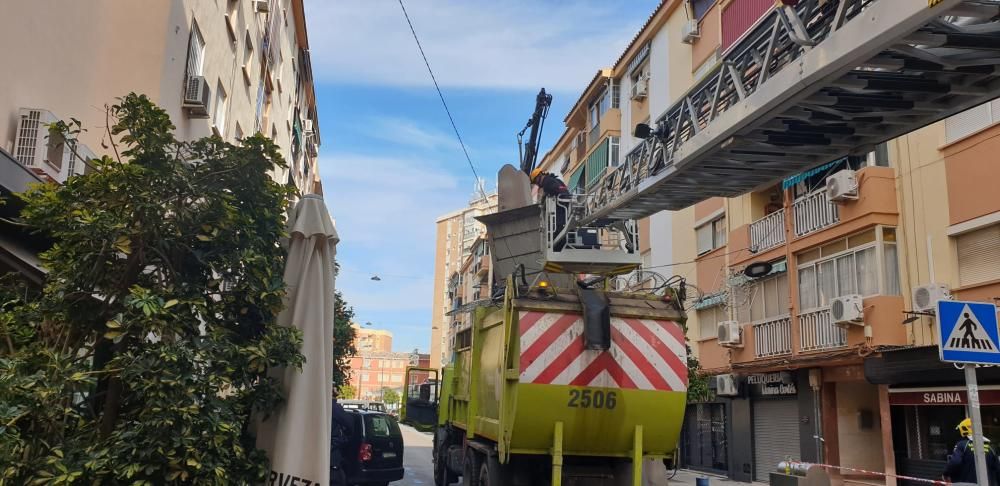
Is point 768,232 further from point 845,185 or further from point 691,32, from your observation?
point 691,32

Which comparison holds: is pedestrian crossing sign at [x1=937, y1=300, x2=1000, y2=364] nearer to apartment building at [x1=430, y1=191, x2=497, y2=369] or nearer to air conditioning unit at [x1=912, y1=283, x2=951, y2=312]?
air conditioning unit at [x1=912, y1=283, x2=951, y2=312]

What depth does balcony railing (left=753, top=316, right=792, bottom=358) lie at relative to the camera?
681 inches

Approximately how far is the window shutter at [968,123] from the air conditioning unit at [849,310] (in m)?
3.33

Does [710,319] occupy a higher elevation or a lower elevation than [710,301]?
lower

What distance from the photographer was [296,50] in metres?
27.8

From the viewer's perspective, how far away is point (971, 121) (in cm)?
1297

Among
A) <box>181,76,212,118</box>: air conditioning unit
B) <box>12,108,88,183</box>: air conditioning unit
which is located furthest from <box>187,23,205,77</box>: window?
<box>12,108,88,183</box>: air conditioning unit

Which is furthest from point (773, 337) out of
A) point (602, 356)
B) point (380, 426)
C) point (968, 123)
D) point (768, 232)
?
point (602, 356)

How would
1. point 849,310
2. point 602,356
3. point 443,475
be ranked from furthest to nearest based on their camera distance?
point 849,310, point 443,475, point 602,356

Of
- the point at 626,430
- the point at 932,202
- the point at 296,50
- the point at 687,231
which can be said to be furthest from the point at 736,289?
the point at 296,50

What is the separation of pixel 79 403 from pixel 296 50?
24.9m

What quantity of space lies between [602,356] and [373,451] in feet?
20.5

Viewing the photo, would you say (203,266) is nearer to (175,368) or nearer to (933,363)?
(175,368)

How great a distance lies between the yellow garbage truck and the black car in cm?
448
